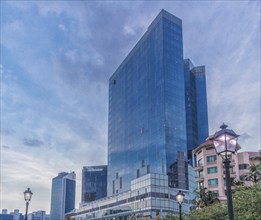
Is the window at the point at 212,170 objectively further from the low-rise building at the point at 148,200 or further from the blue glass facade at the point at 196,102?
the blue glass facade at the point at 196,102

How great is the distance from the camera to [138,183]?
104125 mm

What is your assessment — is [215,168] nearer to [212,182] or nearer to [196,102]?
[212,182]

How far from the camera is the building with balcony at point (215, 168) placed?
250ft

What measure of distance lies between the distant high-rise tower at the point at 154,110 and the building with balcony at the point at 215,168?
1182 inches

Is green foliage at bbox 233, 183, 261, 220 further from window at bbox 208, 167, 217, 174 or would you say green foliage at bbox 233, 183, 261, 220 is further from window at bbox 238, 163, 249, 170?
window at bbox 238, 163, 249, 170

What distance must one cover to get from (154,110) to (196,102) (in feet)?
146

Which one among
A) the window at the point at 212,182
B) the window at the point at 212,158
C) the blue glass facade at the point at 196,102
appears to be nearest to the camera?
the window at the point at 212,182

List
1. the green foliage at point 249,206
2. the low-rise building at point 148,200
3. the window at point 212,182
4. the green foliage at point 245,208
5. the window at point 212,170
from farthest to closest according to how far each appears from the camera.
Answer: the low-rise building at point 148,200
the window at point 212,170
the window at point 212,182
the green foliage at point 245,208
the green foliage at point 249,206

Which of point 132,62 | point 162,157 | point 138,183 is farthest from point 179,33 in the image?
point 138,183

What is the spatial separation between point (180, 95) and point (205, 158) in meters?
48.0

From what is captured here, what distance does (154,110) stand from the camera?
126438 millimetres

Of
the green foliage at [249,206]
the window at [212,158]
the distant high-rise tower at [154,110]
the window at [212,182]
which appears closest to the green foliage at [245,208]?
the green foliage at [249,206]

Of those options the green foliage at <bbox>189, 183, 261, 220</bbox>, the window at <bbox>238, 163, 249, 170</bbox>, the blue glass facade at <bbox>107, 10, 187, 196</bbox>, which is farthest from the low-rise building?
the green foliage at <bbox>189, 183, 261, 220</bbox>

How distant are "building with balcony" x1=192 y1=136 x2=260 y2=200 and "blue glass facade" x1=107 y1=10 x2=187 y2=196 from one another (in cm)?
3266
